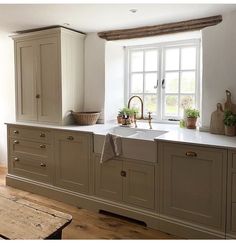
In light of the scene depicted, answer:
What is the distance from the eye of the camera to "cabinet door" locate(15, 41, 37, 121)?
3379 millimetres

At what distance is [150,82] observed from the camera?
11.3 ft

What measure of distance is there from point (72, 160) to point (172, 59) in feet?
5.81

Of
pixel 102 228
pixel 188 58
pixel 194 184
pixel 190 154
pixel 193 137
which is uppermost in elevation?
pixel 188 58

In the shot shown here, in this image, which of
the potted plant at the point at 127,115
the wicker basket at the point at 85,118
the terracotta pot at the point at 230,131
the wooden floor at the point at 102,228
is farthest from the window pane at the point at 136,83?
the wooden floor at the point at 102,228

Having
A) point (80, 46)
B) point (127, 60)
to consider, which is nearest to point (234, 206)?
point (127, 60)

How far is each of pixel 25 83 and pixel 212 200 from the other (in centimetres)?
272

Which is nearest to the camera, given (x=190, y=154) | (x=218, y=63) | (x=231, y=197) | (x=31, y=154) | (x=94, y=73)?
(x=231, y=197)

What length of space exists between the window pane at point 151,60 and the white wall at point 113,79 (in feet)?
1.19

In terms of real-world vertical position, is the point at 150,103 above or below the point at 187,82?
below

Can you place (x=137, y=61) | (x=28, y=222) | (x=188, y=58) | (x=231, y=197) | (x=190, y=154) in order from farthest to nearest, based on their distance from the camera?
1. (x=137, y=61)
2. (x=188, y=58)
3. (x=190, y=154)
4. (x=231, y=197)
5. (x=28, y=222)

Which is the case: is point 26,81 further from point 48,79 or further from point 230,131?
point 230,131

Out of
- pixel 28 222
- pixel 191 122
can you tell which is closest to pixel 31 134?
pixel 191 122

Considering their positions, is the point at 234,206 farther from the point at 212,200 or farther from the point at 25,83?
the point at 25,83

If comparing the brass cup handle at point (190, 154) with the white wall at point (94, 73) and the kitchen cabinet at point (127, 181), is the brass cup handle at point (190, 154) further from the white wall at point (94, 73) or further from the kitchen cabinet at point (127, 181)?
the white wall at point (94, 73)
